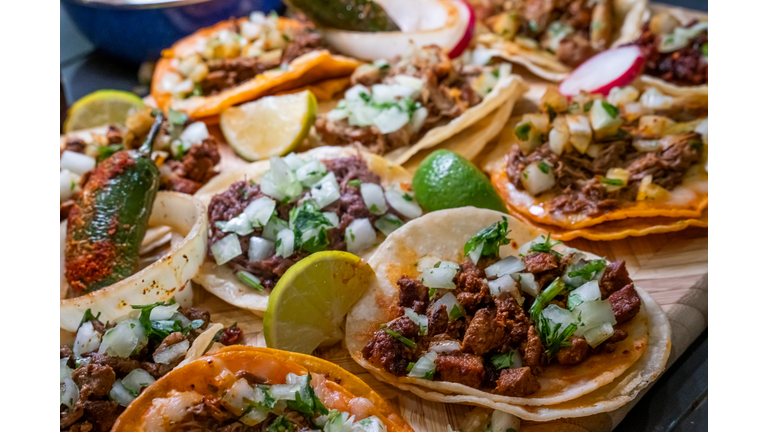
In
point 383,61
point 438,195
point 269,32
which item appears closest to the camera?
point 438,195

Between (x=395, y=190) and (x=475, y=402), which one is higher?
(x=395, y=190)

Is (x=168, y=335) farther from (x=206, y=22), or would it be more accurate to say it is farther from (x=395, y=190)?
(x=206, y=22)

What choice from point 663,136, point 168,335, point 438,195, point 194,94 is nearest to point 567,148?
point 663,136

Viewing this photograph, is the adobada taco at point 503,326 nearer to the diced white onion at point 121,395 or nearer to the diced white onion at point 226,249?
the diced white onion at point 226,249

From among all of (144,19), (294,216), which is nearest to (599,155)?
A: (294,216)

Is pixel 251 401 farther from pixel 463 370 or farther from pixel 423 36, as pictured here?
pixel 423 36
